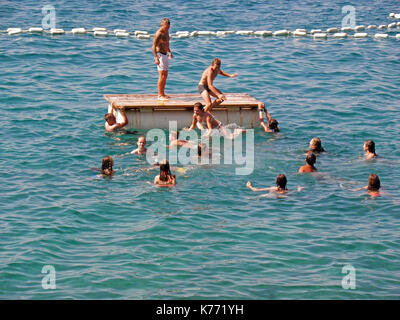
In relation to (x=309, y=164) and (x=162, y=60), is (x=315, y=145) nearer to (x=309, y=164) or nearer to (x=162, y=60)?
(x=309, y=164)

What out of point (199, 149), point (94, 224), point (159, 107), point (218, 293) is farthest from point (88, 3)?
point (218, 293)

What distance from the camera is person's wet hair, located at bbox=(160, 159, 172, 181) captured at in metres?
16.1

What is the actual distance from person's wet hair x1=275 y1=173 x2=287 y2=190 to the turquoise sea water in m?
0.37

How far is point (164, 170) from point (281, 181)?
108 inches

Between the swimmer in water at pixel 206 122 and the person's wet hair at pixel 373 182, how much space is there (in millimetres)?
5362

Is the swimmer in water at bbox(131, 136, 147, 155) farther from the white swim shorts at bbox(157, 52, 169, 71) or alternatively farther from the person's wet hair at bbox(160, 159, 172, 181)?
the white swim shorts at bbox(157, 52, 169, 71)

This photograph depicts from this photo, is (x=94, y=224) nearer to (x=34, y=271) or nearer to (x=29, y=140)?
(x=34, y=271)

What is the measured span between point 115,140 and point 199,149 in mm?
3108

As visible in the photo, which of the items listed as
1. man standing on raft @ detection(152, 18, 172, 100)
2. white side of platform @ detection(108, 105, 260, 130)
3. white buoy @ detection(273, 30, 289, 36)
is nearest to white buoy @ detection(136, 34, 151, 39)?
white buoy @ detection(273, 30, 289, 36)

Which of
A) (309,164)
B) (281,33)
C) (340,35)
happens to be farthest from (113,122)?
(340,35)

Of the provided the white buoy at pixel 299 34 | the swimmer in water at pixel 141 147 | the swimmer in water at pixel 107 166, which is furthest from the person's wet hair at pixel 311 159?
the white buoy at pixel 299 34

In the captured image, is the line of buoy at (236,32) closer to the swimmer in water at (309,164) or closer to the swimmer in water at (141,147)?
the swimmer in water at (141,147)

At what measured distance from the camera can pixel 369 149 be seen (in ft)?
60.7
